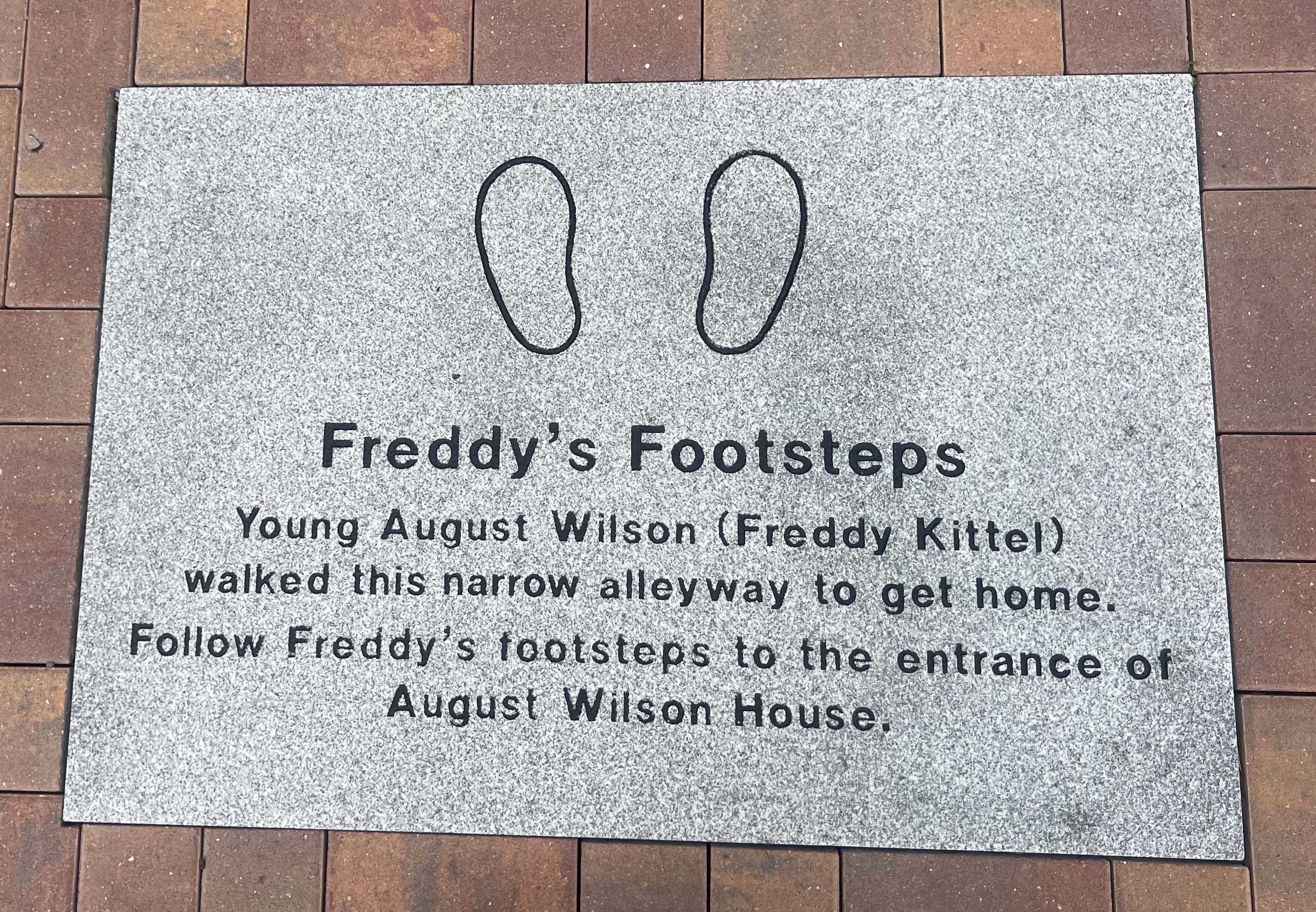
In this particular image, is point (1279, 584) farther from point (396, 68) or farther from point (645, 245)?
point (396, 68)

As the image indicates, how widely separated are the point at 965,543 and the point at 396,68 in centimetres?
134

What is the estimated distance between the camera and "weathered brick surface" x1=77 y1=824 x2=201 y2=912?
1.31 metres

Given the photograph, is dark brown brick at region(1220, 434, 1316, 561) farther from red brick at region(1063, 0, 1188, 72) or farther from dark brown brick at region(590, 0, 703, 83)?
dark brown brick at region(590, 0, 703, 83)

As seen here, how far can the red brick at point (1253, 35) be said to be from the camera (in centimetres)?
142

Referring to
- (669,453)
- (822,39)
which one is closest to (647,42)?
(822,39)

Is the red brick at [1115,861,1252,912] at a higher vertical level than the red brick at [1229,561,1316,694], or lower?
lower

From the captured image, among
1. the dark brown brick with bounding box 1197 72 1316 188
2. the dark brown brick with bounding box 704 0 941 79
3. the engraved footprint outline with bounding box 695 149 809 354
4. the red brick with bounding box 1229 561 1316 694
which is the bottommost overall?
the red brick with bounding box 1229 561 1316 694

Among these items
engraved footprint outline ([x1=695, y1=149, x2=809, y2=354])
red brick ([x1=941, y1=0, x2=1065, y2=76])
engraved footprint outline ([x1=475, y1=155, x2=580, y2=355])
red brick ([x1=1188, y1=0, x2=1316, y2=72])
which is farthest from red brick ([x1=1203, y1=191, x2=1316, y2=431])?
engraved footprint outline ([x1=475, y1=155, x2=580, y2=355])

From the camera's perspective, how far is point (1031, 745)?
1285 millimetres

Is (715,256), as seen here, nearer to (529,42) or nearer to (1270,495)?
(529,42)

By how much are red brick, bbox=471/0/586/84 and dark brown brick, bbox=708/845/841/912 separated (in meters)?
1.40

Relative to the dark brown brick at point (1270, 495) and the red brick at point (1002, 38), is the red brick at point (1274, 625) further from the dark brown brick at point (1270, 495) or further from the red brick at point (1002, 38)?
the red brick at point (1002, 38)

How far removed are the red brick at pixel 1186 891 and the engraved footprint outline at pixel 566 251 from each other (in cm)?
129

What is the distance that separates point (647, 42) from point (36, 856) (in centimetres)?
178
